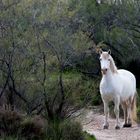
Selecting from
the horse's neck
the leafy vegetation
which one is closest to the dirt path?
the leafy vegetation

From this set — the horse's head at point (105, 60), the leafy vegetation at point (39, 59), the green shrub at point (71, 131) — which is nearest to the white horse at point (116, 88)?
the horse's head at point (105, 60)

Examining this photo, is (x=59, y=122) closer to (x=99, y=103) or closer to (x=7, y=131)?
(x=7, y=131)

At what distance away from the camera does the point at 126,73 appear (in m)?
17.9

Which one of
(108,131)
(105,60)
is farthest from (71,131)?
(105,60)

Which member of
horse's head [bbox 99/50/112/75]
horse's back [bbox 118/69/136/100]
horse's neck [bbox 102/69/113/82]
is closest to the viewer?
horse's head [bbox 99/50/112/75]

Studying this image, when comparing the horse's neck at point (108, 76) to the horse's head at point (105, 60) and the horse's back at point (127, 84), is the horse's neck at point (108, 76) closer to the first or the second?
the horse's head at point (105, 60)

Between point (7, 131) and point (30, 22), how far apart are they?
2.78 m

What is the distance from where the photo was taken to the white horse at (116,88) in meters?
16.7

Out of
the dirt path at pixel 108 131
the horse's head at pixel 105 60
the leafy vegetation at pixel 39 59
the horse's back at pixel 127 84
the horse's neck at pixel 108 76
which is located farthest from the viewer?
the horse's back at pixel 127 84

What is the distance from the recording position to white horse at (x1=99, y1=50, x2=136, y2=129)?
16700mm

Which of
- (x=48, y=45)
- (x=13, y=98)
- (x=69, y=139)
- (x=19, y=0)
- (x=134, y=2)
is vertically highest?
(x=134, y=2)

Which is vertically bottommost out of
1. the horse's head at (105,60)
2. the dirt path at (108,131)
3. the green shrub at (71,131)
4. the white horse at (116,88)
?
the dirt path at (108,131)

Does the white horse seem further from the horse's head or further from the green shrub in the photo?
the green shrub

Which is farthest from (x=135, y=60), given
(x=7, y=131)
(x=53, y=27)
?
(x=7, y=131)
